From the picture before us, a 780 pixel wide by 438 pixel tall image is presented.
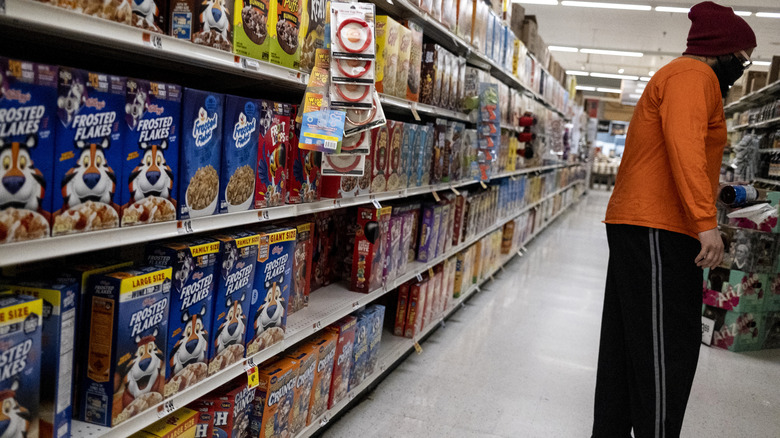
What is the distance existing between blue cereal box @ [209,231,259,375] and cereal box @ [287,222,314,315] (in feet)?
1.26

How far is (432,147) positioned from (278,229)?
1.70 metres

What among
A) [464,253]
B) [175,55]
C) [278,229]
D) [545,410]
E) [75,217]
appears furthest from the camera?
[464,253]

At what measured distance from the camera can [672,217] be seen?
2.03 metres

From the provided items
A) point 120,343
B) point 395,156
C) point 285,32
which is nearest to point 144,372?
point 120,343

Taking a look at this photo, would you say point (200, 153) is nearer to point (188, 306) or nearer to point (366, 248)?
point (188, 306)

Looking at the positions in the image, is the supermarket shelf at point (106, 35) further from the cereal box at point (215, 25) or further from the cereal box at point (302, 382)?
the cereal box at point (302, 382)

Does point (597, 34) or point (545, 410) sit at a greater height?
point (597, 34)

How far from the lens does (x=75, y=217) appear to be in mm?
1120

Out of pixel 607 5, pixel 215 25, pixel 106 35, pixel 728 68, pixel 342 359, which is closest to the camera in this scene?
pixel 106 35

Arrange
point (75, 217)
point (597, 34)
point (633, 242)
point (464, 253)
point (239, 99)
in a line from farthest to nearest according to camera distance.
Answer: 1. point (597, 34)
2. point (464, 253)
3. point (633, 242)
4. point (239, 99)
5. point (75, 217)

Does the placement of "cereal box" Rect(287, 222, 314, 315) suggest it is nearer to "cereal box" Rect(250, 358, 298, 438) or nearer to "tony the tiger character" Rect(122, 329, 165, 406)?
"cereal box" Rect(250, 358, 298, 438)

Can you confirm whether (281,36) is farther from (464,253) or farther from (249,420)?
(464,253)

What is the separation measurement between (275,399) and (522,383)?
175 centimetres

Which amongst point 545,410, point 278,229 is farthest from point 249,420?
point 545,410
